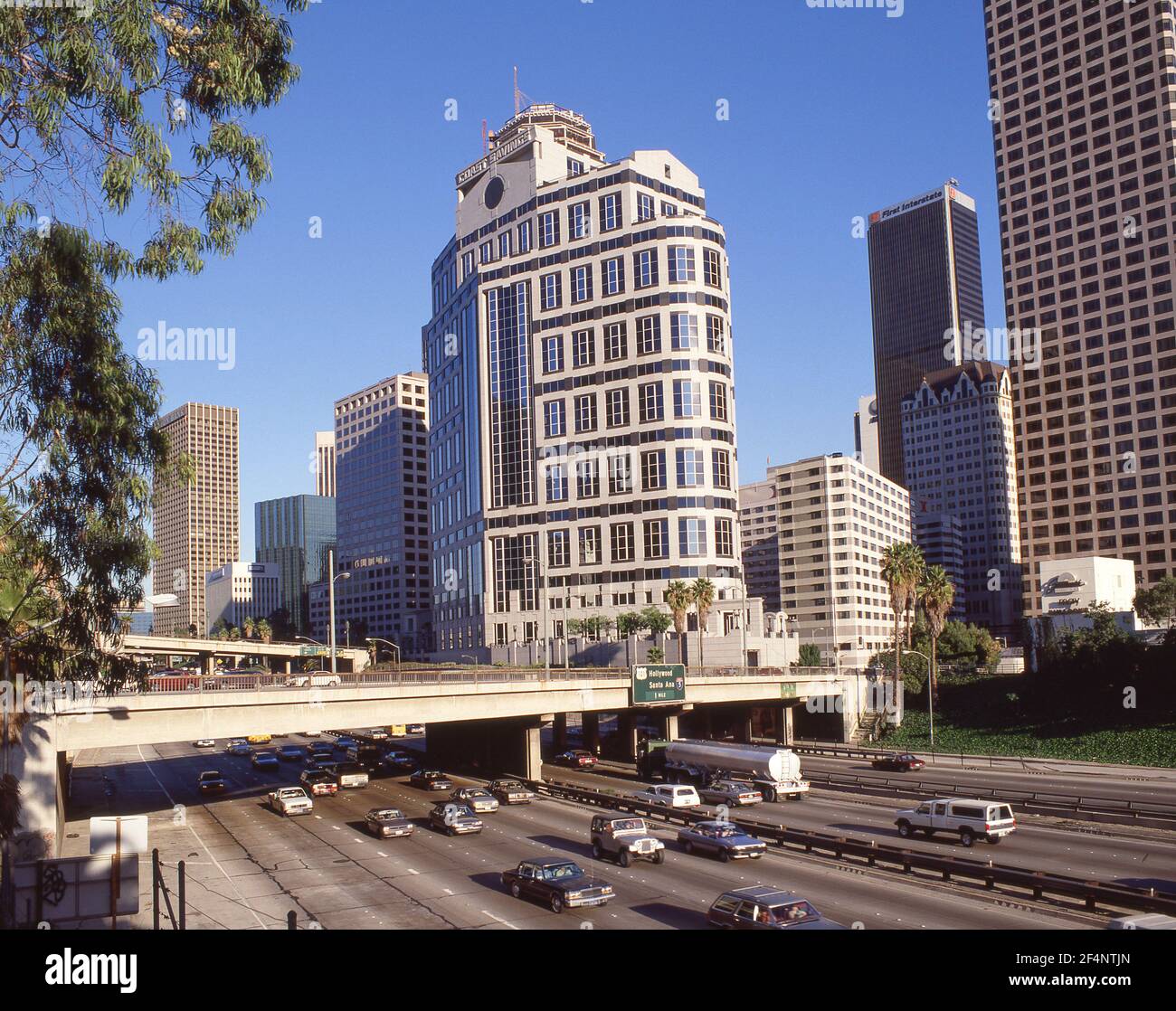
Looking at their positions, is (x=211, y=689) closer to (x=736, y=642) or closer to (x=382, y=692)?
(x=382, y=692)

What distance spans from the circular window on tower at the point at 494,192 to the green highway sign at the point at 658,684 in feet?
336

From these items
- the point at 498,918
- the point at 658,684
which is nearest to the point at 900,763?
the point at 658,684

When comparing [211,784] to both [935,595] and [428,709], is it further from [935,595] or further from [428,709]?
[935,595]

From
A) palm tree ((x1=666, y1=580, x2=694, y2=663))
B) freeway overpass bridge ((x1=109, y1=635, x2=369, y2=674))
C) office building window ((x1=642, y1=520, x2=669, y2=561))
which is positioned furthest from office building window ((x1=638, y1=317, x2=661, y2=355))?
freeway overpass bridge ((x1=109, y1=635, x2=369, y2=674))

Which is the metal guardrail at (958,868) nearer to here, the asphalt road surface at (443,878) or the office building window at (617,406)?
the asphalt road surface at (443,878)

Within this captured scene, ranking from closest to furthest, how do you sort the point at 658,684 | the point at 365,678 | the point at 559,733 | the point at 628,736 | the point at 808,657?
1. the point at 365,678
2. the point at 658,684
3. the point at 628,736
4. the point at 559,733
5. the point at 808,657

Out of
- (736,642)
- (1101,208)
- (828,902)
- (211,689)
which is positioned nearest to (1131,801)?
(828,902)

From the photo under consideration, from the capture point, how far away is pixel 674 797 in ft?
A: 184

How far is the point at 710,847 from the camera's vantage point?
4250cm

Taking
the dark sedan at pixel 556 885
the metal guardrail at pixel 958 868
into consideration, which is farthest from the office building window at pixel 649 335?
the dark sedan at pixel 556 885

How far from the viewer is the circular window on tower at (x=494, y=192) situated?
156500 mm

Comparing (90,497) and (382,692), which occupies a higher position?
(90,497)

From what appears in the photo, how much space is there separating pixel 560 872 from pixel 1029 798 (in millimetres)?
33740
